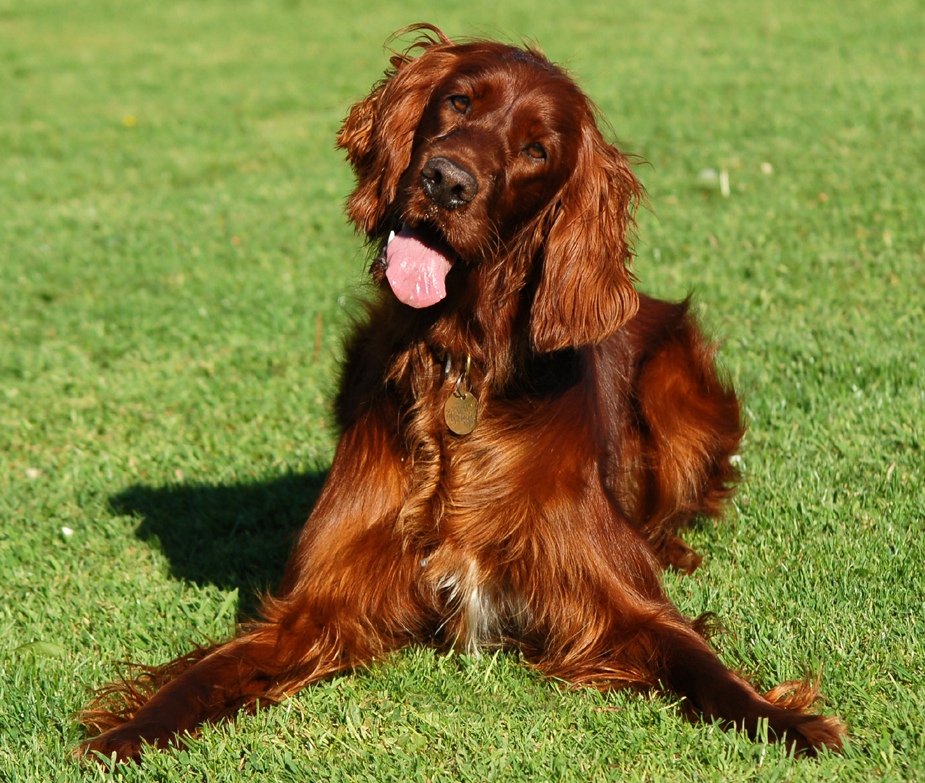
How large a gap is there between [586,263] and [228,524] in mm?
2057

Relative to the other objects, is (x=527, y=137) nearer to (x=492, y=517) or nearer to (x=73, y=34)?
(x=492, y=517)

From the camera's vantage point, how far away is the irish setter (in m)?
3.29

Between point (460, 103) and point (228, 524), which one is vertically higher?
point (460, 103)

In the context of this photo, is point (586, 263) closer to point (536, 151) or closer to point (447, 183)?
point (536, 151)

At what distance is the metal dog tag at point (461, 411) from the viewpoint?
11.4 feet

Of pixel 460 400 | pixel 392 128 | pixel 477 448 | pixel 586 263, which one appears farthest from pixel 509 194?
pixel 477 448

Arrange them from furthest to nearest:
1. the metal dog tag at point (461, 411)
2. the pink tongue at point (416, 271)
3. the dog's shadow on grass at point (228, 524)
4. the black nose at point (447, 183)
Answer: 1. the dog's shadow on grass at point (228, 524)
2. the metal dog tag at point (461, 411)
3. the pink tongue at point (416, 271)
4. the black nose at point (447, 183)

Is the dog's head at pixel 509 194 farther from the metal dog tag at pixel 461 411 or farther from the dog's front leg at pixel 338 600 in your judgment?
the dog's front leg at pixel 338 600

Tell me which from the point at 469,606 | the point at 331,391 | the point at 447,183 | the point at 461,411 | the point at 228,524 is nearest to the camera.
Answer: the point at 447,183

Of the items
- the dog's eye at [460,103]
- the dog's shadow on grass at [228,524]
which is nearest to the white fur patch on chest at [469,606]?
the dog's shadow on grass at [228,524]

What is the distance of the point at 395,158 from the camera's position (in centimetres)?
352

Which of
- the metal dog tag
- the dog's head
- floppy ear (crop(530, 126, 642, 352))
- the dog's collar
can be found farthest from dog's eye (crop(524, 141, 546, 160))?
the metal dog tag

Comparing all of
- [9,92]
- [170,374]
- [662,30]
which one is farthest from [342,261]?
[662,30]

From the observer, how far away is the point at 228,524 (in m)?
4.80
